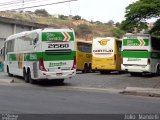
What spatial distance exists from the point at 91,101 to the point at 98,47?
54.7ft

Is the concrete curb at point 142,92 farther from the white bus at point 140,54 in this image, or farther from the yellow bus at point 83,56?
the yellow bus at point 83,56

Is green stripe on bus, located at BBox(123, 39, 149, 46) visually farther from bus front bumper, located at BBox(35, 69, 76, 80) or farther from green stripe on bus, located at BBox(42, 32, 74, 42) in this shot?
bus front bumper, located at BBox(35, 69, 76, 80)

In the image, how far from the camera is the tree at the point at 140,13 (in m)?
29.0

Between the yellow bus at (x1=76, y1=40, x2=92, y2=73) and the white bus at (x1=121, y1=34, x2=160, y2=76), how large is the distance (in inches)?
253

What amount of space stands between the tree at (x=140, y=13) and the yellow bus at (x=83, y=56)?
597 cm

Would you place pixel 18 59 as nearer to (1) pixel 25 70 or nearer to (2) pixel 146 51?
(1) pixel 25 70

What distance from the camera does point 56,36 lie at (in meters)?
24.8

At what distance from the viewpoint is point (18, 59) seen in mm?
29156

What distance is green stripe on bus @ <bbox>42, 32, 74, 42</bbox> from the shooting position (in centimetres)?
2458

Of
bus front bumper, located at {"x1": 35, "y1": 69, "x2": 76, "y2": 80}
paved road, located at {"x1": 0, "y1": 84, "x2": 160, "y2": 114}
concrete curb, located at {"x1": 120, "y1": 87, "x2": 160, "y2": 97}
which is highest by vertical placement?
bus front bumper, located at {"x1": 35, "y1": 69, "x2": 76, "y2": 80}

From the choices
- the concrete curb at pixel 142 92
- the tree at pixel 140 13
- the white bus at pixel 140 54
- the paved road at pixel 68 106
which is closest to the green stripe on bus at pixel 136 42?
the white bus at pixel 140 54

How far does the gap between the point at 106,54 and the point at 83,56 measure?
3.91 m

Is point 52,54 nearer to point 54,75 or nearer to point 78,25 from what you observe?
point 54,75

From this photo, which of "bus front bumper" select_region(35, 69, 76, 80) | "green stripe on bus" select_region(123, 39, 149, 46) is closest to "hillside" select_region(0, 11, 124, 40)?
"green stripe on bus" select_region(123, 39, 149, 46)
